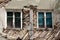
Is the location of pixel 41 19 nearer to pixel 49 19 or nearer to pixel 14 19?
pixel 49 19

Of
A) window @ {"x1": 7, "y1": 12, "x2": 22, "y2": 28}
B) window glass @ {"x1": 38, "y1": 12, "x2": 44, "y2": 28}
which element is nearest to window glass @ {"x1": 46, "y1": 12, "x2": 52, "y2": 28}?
window glass @ {"x1": 38, "y1": 12, "x2": 44, "y2": 28}

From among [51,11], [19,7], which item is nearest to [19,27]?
[19,7]

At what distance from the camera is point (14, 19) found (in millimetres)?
10281

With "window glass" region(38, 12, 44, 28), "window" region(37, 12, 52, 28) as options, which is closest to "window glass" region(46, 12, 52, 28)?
"window" region(37, 12, 52, 28)

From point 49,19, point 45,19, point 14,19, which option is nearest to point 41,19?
point 45,19

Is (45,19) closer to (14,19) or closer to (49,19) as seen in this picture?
(49,19)

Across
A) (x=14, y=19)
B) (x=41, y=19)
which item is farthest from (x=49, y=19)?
(x=14, y=19)

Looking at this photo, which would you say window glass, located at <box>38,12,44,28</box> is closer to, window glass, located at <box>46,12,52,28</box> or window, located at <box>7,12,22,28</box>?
window glass, located at <box>46,12,52,28</box>

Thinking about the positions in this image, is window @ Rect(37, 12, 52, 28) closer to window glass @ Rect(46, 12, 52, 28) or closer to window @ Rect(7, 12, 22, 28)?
window glass @ Rect(46, 12, 52, 28)

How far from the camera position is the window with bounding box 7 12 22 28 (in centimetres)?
1027

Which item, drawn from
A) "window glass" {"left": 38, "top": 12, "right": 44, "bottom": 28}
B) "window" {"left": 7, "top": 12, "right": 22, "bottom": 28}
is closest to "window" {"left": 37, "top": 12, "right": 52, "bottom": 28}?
"window glass" {"left": 38, "top": 12, "right": 44, "bottom": 28}

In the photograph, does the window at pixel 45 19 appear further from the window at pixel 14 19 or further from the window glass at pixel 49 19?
the window at pixel 14 19

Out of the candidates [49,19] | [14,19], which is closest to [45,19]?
[49,19]

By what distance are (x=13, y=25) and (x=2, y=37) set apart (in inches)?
31.7
